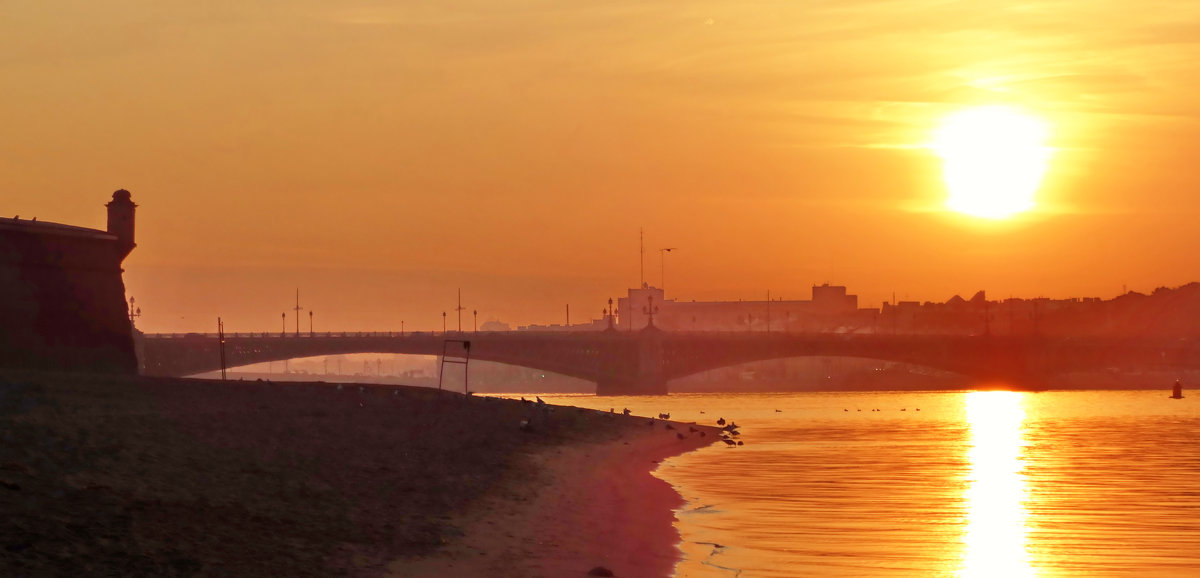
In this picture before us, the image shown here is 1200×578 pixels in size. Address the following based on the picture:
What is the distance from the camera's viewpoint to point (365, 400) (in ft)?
209

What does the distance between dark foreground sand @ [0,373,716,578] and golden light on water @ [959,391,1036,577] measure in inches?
269

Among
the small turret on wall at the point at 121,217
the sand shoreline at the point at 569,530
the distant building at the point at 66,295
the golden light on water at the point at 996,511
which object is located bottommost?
the golden light on water at the point at 996,511

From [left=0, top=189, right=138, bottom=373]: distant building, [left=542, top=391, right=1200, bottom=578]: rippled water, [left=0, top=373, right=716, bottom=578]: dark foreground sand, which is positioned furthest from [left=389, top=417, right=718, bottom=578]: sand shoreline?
[left=0, top=189, right=138, bottom=373]: distant building

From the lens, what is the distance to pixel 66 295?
233ft

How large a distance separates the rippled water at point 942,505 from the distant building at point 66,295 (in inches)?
1178

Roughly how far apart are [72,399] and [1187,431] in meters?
71.1

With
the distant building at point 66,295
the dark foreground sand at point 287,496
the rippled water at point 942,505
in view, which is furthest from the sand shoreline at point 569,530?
the distant building at point 66,295

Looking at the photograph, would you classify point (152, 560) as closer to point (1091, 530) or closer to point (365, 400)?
point (1091, 530)

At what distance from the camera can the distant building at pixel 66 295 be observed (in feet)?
221

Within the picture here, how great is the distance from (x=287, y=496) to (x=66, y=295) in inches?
1785

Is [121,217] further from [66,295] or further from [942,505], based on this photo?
[942,505]

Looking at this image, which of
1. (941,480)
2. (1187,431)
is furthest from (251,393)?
(1187,431)

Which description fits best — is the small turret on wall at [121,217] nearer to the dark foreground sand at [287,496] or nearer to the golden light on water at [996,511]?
the dark foreground sand at [287,496]

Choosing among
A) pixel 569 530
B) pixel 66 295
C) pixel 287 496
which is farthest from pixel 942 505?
pixel 66 295
